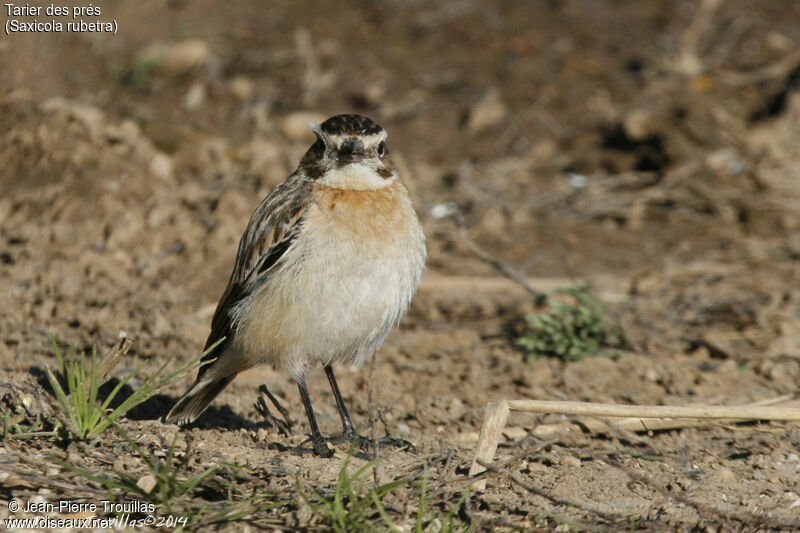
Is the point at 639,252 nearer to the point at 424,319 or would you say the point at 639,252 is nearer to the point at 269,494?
the point at 424,319

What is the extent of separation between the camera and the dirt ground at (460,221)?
489cm

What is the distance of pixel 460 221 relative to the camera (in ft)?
26.2

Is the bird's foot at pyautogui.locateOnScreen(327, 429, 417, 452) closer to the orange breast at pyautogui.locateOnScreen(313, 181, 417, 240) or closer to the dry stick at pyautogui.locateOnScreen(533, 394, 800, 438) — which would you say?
the dry stick at pyautogui.locateOnScreen(533, 394, 800, 438)

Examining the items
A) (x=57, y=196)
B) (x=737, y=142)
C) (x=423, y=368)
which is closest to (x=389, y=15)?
(x=737, y=142)

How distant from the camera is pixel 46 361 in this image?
20.9 feet

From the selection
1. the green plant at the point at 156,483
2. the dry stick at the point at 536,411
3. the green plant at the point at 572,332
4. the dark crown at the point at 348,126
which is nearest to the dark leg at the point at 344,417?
the dry stick at the point at 536,411

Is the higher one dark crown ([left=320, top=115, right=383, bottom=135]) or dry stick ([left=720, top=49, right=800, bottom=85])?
dry stick ([left=720, top=49, right=800, bottom=85])

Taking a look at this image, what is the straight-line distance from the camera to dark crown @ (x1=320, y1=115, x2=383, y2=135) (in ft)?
19.5

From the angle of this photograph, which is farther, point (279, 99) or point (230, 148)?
point (279, 99)

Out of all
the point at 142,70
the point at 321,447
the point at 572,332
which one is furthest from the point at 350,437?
the point at 142,70

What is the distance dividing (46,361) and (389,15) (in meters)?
9.35

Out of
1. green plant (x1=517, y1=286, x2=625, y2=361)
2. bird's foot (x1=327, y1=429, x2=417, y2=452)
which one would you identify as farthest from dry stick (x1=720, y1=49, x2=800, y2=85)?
bird's foot (x1=327, y1=429, x2=417, y2=452)

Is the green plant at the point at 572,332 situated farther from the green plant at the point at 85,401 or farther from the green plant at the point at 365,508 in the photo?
the green plant at the point at 85,401

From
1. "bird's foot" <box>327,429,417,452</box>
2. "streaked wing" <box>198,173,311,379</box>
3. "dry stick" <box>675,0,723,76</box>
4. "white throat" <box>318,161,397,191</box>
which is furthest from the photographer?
"dry stick" <box>675,0,723,76</box>
